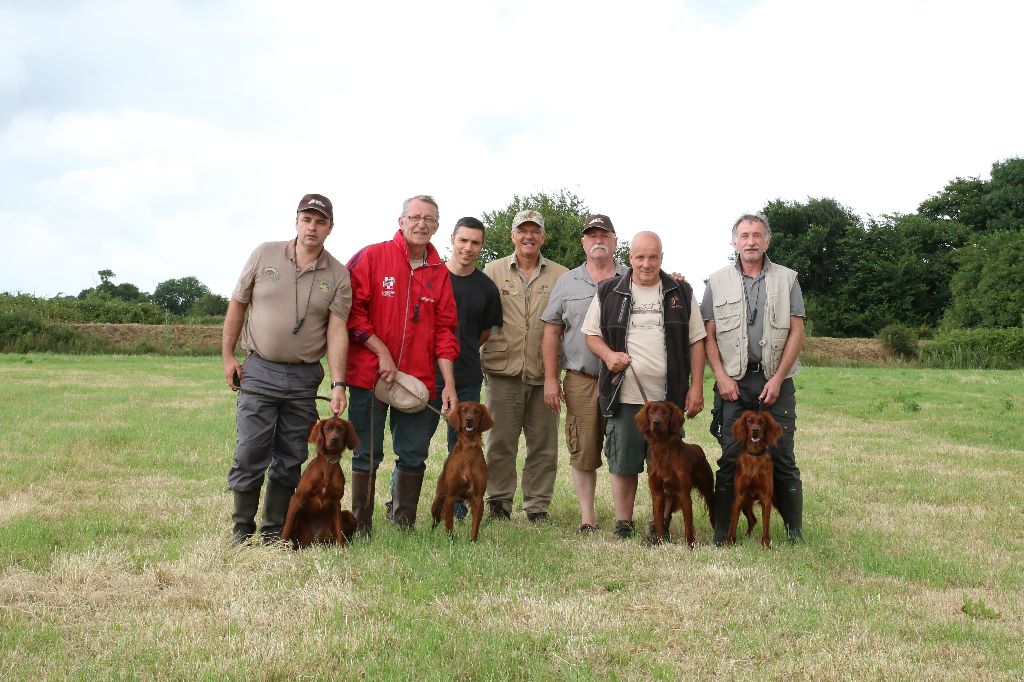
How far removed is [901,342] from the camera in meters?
36.3

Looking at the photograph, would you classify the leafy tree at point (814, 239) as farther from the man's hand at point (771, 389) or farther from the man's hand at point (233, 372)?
the man's hand at point (233, 372)

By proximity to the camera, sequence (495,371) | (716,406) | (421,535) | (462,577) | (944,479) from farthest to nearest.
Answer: (944,479) → (495,371) → (716,406) → (421,535) → (462,577)

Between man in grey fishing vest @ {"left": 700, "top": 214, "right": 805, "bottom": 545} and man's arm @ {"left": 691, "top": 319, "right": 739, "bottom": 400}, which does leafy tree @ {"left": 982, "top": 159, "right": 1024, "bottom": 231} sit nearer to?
man in grey fishing vest @ {"left": 700, "top": 214, "right": 805, "bottom": 545}

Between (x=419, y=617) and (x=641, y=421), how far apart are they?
2.16 meters

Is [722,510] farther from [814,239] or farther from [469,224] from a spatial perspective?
[814,239]

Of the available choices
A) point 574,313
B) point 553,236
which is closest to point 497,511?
point 574,313

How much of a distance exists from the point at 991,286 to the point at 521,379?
4086 centimetres

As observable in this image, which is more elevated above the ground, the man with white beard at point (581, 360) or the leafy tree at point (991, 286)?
the leafy tree at point (991, 286)

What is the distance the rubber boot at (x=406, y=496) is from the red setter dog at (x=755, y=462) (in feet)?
6.97

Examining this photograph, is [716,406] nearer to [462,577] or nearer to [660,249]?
[660,249]

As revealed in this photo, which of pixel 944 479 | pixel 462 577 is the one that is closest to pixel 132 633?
pixel 462 577

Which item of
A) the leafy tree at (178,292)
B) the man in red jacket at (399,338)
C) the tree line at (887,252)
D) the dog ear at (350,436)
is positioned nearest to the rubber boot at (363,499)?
the man in red jacket at (399,338)

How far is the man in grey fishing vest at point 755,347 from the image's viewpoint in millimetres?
5820

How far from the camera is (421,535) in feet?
18.3
